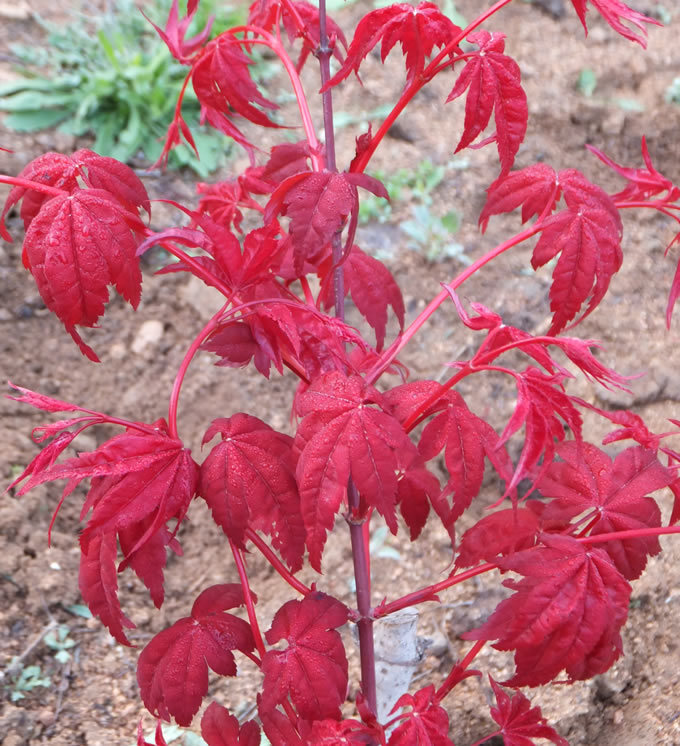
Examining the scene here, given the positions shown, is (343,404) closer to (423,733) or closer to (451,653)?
(423,733)

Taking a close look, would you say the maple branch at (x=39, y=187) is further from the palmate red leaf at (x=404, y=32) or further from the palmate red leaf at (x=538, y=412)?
the palmate red leaf at (x=538, y=412)

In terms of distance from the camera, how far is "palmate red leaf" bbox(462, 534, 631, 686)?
0.92 meters

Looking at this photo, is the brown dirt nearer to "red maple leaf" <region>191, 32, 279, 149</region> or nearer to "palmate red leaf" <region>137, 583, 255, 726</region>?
"palmate red leaf" <region>137, 583, 255, 726</region>

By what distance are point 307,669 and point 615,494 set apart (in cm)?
46

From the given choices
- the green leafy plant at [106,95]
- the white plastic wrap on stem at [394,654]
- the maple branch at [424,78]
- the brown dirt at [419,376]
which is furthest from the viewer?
the green leafy plant at [106,95]

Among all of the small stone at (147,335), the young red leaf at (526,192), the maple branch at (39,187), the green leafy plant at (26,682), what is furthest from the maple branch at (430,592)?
the small stone at (147,335)

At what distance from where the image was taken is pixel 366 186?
36.4 inches

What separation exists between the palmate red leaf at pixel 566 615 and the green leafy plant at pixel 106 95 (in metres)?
2.30

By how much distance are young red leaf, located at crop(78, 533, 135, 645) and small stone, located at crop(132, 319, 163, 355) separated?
156 centimetres

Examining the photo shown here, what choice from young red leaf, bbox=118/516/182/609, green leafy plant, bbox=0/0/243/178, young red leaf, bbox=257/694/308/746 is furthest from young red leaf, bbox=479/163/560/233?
green leafy plant, bbox=0/0/243/178

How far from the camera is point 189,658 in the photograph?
111cm

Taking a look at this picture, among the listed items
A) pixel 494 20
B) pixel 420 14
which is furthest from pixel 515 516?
pixel 494 20

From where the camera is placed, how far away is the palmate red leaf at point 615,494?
1.08 metres

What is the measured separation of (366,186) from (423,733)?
666 millimetres
